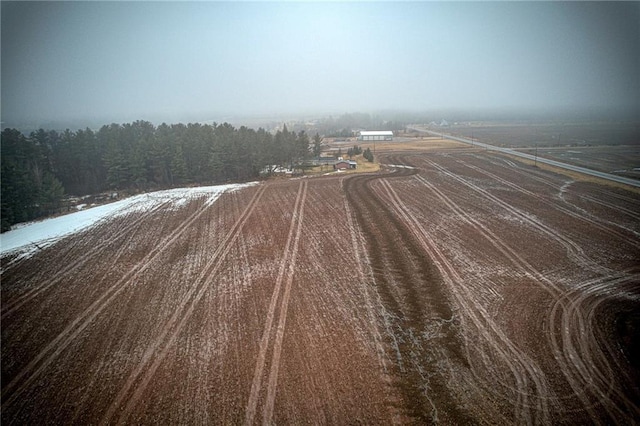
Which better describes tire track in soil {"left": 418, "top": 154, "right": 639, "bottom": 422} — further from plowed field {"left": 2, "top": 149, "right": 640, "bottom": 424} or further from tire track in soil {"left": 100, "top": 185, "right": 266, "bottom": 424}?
tire track in soil {"left": 100, "top": 185, "right": 266, "bottom": 424}

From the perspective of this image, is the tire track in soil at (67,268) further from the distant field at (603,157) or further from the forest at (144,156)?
the distant field at (603,157)

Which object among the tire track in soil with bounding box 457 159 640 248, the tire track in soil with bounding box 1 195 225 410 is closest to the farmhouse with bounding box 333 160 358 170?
the tire track in soil with bounding box 457 159 640 248

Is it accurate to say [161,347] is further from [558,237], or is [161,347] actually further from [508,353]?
[558,237]

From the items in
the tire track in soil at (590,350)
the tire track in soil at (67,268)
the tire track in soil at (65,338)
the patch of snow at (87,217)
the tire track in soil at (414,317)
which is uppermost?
the patch of snow at (87,217)

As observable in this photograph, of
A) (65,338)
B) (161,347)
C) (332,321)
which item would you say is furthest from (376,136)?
(65,338)

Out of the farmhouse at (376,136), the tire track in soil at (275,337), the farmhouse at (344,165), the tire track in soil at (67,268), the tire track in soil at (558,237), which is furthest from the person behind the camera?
the farmhouse at (376,136)

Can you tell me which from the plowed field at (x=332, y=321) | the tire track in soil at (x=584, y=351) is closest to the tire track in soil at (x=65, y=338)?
the plowed field at (x=332, y=321)
